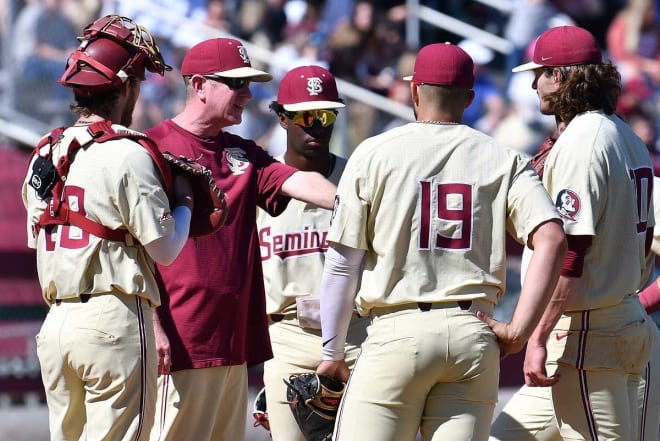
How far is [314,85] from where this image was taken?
17.3ft

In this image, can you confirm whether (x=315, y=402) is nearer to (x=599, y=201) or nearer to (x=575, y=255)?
(x=575, y=255)

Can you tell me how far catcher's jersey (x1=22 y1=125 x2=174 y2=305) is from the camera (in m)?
3.70

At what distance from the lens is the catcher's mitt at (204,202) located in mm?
3955

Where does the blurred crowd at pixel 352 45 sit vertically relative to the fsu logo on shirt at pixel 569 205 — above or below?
above

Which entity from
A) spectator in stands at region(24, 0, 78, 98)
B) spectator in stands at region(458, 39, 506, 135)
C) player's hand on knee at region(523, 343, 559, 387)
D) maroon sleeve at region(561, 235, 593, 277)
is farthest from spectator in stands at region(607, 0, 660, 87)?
player's hand on knee at region(523, 343, 559, 387)

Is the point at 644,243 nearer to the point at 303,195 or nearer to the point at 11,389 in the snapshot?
the point at 303,195

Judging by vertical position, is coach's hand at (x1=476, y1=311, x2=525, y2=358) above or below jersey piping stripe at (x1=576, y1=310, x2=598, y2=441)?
above

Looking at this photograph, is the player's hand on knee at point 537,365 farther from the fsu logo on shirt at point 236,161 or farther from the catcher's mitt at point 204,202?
the fsu logo on shirt at point 236,161

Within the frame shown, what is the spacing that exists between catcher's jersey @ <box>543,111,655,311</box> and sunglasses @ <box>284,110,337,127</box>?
141 centimetres

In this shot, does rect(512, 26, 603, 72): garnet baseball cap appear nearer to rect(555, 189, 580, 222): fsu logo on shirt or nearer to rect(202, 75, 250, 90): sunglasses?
rect(555, 189, 580, 222): fsu logo on shirt

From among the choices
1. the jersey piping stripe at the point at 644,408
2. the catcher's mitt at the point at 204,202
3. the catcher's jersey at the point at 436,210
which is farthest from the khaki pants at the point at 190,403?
the jersey piping stripe at the point at 644,408

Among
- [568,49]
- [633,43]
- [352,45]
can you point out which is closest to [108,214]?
[568,49]

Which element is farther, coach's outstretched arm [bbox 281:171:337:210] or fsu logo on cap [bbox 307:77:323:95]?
fsu logo on cap [bbox 307:77:323:95]

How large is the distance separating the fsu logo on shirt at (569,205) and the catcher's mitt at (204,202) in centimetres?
120
